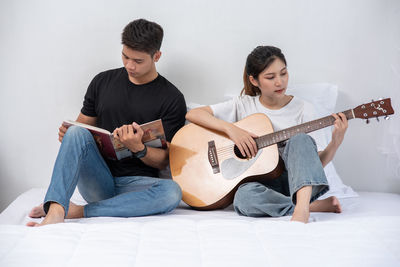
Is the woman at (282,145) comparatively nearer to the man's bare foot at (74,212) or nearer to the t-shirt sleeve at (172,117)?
the t-shirt sleeve at (172,117)

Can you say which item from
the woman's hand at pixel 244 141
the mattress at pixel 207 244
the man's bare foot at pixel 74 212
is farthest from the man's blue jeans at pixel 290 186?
the man's bare foot at pixel 74 212

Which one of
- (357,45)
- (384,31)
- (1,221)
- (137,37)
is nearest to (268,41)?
(357,45)

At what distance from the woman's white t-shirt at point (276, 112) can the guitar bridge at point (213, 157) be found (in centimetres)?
19

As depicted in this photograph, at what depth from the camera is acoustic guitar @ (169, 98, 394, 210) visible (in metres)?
1.66

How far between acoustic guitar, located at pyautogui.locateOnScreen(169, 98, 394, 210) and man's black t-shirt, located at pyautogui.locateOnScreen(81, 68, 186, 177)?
0.33 ft

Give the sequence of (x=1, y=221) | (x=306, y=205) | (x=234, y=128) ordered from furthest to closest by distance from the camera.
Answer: (x=234, y=128) < (x=1, y=221) < (x=306, y=205)

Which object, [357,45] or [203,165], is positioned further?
[357,45]

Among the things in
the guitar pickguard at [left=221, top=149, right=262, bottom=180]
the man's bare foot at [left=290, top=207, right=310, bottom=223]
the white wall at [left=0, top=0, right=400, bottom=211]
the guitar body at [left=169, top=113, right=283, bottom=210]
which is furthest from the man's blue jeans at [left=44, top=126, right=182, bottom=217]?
the white wall at [left=0, top=0, right=400, bottom=211]

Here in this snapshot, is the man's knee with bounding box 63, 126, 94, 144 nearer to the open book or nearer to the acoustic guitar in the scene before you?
the open book

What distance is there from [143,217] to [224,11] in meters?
1.13

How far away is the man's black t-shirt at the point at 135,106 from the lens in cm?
192

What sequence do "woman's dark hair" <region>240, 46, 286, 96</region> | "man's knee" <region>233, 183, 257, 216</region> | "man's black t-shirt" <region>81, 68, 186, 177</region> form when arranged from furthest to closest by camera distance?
"man's black t-shirt" <region>81, 68, 186, 177</region>
"woman's dark hair" <region>240, 46, 286, 96</region>
"man's knee" <region>233, 183, 257, 216</region>

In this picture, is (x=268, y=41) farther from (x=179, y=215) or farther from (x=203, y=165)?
(x=179, y=215)

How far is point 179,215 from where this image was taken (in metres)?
1.64
